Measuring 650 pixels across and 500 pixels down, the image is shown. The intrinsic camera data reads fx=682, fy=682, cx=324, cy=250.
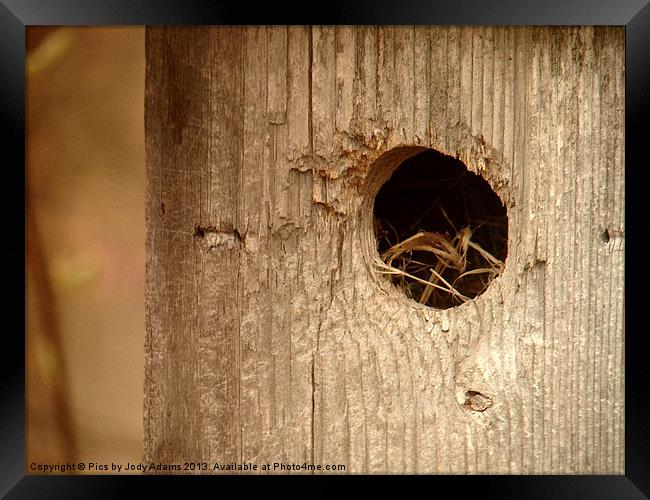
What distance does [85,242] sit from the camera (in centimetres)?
100

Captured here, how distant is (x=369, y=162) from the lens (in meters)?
0.91

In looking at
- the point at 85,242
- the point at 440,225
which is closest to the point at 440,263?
the point at 440,225

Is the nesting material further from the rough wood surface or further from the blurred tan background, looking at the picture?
the blurred tan background

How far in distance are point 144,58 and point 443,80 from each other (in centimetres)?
41

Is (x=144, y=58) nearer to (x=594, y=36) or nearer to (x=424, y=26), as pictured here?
(x=424, y=26)

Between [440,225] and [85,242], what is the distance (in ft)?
2.05

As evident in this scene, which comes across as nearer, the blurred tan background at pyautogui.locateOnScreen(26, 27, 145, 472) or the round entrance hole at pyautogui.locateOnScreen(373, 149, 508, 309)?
the blurred tan background at pyautogui.locateOnScreen(26, 27, 145, 472)

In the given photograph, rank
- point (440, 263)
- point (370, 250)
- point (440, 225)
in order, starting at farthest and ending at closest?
point (440, 225) → point (440, 263) → point (370, 250)

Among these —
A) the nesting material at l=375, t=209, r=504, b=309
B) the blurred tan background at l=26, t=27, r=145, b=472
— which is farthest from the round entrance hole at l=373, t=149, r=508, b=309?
the blurred tan background at l=26, t=27, r=145, b=472

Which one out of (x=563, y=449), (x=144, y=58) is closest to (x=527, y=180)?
(x=563, y=449)

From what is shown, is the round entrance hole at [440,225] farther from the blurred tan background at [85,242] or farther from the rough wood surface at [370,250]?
the blurred tan background at [85,242]

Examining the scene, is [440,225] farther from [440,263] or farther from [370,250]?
[370,250]

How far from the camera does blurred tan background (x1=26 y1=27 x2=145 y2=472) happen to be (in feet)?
3.22

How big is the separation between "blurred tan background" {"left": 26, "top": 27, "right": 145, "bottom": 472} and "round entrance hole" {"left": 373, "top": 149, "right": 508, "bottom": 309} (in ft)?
1.36
